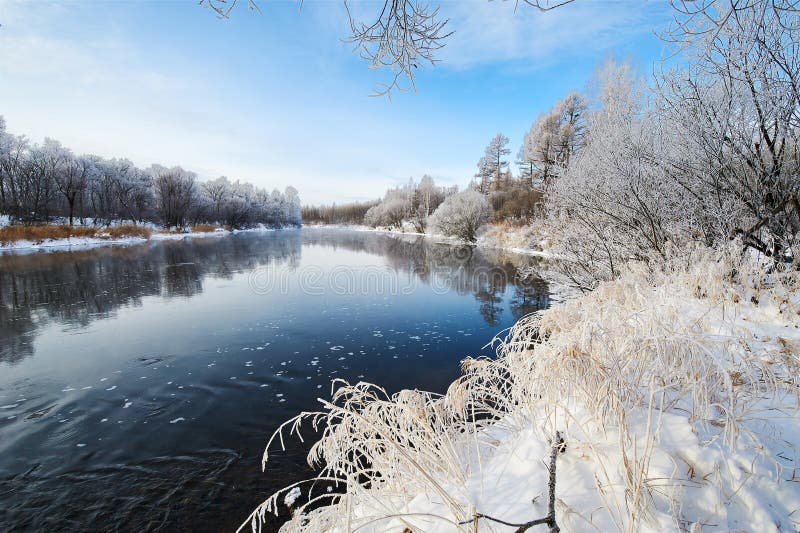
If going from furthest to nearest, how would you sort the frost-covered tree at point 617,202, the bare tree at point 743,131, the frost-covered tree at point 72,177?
the frost-covered tree at point 72,177, the frost-covered tree at point 617,202, the bare tree at point 743,131

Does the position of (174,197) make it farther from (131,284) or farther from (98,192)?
(131,284)

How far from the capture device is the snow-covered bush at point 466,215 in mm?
36000

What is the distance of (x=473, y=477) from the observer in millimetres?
1997

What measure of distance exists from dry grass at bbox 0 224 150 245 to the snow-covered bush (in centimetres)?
3569

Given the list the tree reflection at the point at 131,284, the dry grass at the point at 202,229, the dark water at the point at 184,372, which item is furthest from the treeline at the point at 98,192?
the dark water at the point at 184,372

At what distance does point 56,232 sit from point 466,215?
38.4 meters

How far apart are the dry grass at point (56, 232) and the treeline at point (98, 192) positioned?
20.0ft

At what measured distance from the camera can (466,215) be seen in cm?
3591

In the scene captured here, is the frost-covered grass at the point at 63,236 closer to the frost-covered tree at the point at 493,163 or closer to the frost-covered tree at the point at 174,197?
the frost-covered tree at the point at 174,197

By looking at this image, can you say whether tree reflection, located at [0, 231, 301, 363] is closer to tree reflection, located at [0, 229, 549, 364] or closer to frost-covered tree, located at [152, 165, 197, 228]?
tree reflection, located at [0, 229, 549, 364]

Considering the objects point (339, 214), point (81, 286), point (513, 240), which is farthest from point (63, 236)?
point (339, 214)

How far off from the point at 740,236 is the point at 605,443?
658 cm

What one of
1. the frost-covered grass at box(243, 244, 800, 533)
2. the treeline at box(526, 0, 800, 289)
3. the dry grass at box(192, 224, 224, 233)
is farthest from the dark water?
the dry grass at box(192, 224, 224, 233)

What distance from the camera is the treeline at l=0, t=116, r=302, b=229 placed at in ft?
113
